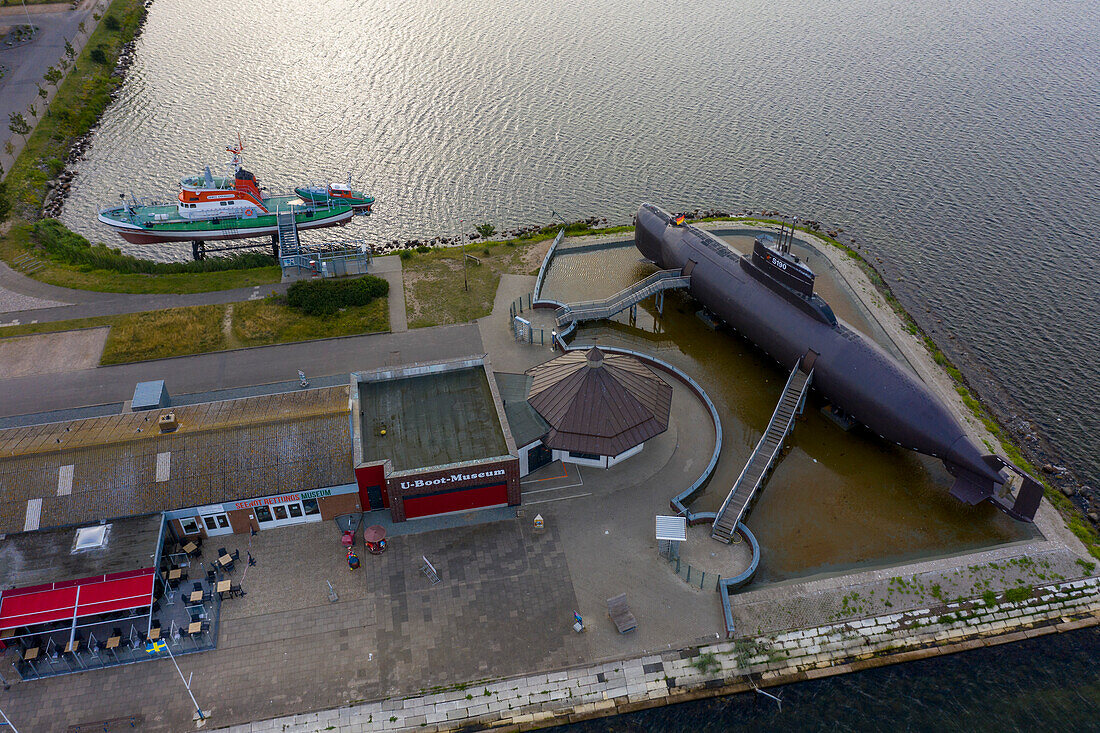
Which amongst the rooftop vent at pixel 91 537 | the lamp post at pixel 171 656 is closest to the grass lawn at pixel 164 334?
the rooftop vent at pixel 91 537

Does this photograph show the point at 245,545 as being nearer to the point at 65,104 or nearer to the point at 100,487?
the point at 100,487

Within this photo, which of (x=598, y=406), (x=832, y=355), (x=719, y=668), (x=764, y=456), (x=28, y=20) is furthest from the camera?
(x=28, y=20)

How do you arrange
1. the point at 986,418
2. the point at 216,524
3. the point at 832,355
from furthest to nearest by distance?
1. the point at 986,418
2. the point at 832,355
3. the point at 216,524

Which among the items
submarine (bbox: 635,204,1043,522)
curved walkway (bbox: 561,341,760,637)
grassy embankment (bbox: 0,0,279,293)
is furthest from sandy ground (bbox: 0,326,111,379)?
submarine (bbox: 635,204,1043,522)

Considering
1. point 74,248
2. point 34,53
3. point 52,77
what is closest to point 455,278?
point 74,248

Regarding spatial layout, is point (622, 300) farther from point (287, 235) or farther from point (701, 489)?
point (287, 235)
